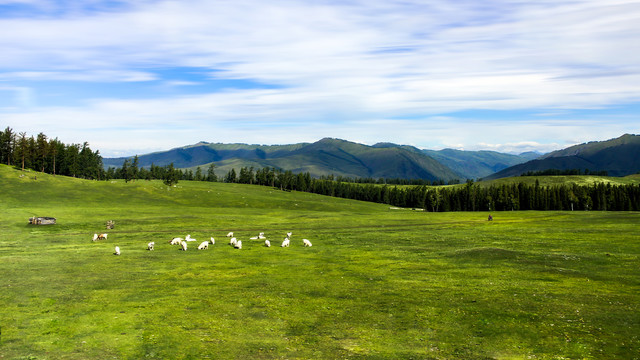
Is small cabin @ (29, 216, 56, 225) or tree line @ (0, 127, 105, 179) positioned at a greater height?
tree line @ (0, 127, 105, 179)

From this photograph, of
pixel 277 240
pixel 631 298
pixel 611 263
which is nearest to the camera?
pixel 631 298

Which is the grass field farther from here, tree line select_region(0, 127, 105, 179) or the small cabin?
tree line select_region(0, 127, 105, 179)

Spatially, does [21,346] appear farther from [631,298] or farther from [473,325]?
[631,298]

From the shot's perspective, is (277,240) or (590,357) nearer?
(590,357)

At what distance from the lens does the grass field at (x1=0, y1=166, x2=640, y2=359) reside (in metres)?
17.3

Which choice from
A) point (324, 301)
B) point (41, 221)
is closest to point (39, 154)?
point (41, 221)

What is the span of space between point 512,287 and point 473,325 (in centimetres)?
909

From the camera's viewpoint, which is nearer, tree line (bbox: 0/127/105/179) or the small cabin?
the small cabin

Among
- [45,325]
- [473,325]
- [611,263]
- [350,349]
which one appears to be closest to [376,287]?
[473,325]

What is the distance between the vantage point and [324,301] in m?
24.4

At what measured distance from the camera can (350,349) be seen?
17.3 m

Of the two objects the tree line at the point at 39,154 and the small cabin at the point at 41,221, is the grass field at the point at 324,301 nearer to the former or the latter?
the small cabin at the point at 41,221

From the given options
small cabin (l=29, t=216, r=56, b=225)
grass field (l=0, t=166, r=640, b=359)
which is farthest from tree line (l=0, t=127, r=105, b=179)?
grass field (l=0, t=166, r=640, b=359)

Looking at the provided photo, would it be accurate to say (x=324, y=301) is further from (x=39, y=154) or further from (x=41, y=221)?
(x=39, y=154)
